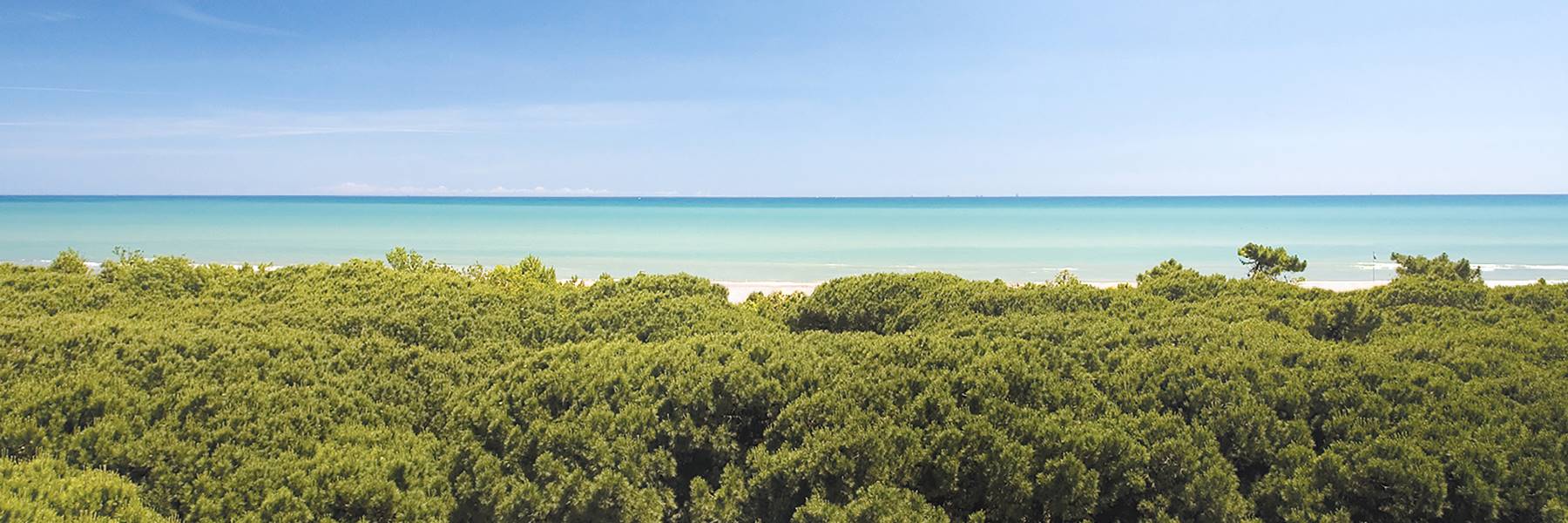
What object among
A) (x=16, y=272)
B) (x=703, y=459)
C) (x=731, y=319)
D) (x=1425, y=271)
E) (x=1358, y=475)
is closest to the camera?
(x=1358, y=475)

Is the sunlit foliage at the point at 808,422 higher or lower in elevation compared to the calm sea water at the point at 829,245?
higher

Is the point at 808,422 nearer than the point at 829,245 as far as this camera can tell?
Yes

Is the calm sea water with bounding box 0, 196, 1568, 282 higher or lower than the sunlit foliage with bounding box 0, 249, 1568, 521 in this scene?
lower

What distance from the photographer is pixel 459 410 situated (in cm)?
Answer: 519

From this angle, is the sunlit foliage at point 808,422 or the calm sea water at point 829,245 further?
the calm sea water at point 829,245

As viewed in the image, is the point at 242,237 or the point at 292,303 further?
the point at 242,237

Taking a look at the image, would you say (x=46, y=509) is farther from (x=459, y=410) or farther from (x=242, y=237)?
(x=242, y=237)

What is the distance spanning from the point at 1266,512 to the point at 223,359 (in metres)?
6.33

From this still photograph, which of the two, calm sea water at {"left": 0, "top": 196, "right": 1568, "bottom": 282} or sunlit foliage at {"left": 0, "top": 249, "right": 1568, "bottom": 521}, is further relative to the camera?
calm sea water at {"left": 0, "top": 196, "right": 1568, "bottom": 282}

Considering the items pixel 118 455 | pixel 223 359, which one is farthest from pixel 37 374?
pixel 118 455

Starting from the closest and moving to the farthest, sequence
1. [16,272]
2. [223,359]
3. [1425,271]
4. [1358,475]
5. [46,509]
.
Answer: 1. [46,509]
2. [1358,475]
3. [223,359]
4. [16,272]
5. [1425,271]

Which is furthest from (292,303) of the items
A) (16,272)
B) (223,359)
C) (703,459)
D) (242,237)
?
(242,237)

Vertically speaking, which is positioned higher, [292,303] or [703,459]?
[292,303]

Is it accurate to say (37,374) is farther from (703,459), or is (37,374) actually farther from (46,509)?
(703,459)
